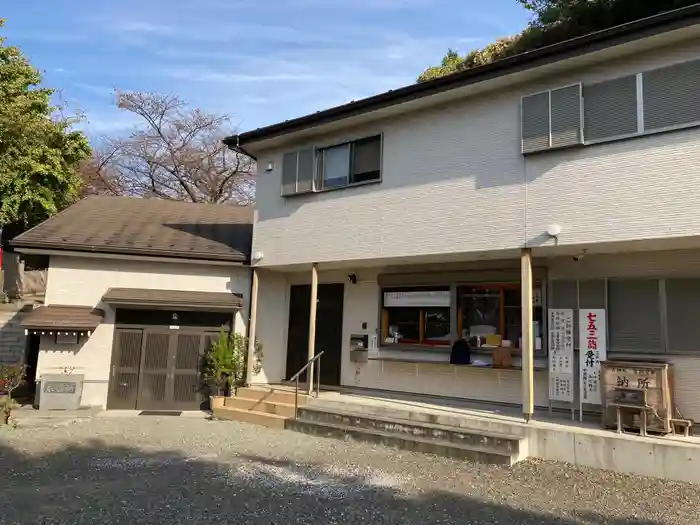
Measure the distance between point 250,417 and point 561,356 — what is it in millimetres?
6115

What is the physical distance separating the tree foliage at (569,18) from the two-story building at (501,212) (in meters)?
6.11

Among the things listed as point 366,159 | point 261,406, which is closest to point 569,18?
point 366,159

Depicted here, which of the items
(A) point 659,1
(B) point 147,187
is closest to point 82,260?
(A) point 659,1

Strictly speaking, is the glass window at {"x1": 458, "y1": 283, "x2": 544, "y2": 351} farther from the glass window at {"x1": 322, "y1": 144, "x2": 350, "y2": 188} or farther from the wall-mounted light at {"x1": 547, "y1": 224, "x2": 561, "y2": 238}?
the glass window at {"x1": 322, "y1": 144, "x2": 350, "y2": 188}

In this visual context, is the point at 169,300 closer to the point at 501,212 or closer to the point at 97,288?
the point at 97,288

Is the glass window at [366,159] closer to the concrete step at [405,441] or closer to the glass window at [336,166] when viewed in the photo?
the glass window at [336,166]

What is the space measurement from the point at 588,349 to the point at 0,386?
11252mm

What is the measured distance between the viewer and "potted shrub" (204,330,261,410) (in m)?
12.0

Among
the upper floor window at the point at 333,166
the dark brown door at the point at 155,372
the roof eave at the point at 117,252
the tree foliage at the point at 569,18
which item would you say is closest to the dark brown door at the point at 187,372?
the dark brown door at the point at 155,372

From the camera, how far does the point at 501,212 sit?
8.68 m

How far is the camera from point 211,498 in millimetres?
6121

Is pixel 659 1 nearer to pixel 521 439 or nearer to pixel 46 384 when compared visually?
pixel 521 439

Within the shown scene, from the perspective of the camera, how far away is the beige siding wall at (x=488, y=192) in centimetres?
733

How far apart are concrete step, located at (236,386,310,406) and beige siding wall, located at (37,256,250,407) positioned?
1575mm
